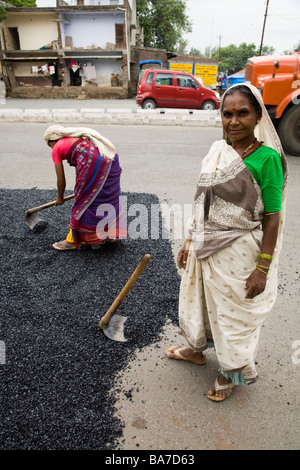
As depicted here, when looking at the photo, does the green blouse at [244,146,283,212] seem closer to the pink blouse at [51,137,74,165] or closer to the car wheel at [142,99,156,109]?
the pink blouse at [51,137,74,165]

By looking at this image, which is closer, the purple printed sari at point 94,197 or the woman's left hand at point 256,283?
the woman's left hand at point 256,283

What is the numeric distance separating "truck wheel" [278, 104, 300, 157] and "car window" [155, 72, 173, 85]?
7836mm

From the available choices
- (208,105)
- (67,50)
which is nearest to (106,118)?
(208,105)

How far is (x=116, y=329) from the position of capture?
2.33 m

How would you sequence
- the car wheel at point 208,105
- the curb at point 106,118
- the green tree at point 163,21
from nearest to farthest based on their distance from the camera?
the curb at point 106,118 → the car wheel at point 208,105 → the green tree at point 163,21

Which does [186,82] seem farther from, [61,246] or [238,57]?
[238,57]

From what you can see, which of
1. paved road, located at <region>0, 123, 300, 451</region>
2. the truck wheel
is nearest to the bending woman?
paved road, located at <region>0, 123, 300, 451</region>

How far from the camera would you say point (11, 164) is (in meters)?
6.31

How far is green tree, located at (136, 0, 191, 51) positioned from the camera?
29.6m

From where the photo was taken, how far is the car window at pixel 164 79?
13.2m

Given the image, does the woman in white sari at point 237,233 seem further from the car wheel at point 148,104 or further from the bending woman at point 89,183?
the car wheel at point 148,104

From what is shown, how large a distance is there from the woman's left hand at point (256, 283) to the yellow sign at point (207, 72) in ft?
78.6

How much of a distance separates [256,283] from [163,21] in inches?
1402

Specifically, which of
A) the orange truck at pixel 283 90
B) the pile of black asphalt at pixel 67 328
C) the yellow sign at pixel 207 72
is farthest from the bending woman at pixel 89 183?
the yellow sign at pixel 207 72
